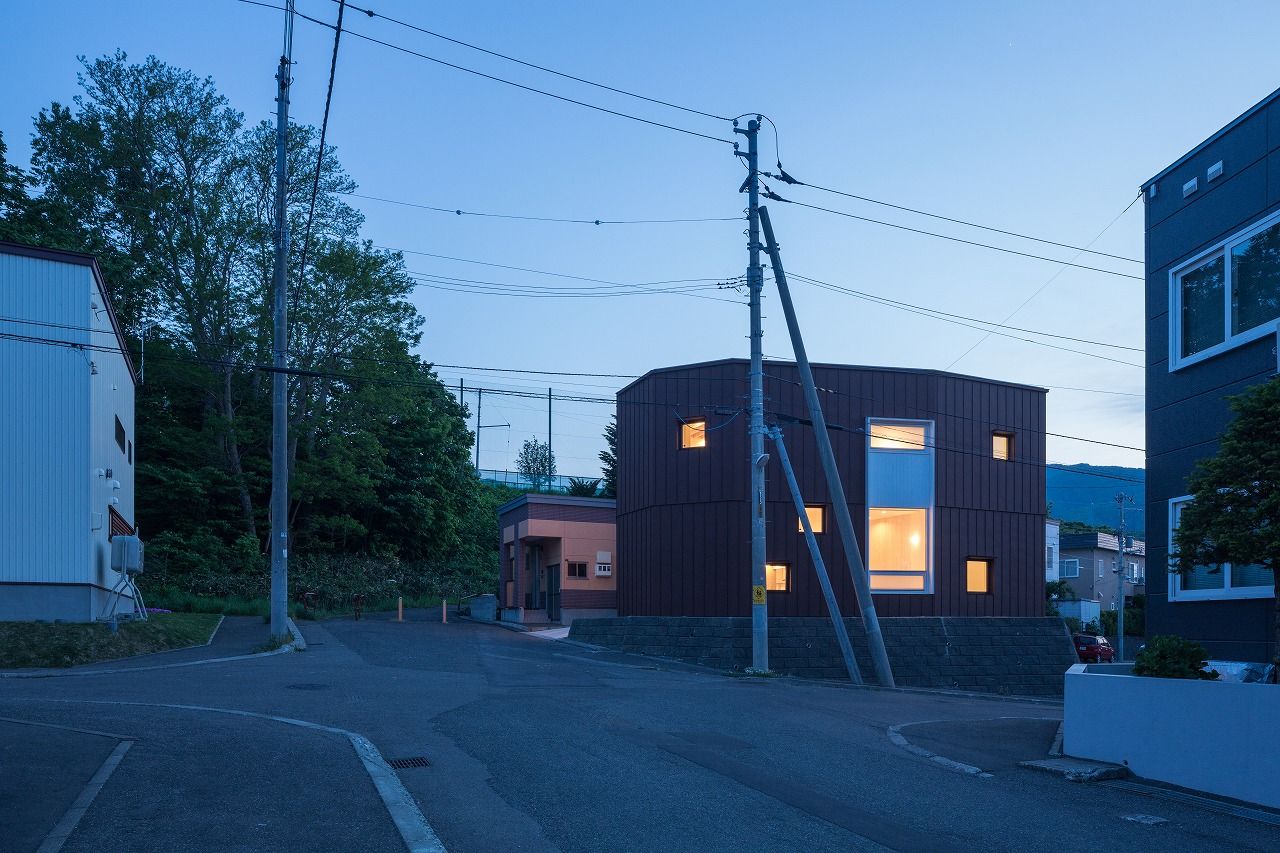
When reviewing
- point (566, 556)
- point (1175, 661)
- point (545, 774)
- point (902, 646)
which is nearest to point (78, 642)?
point (545, 774)

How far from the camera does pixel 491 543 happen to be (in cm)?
6538

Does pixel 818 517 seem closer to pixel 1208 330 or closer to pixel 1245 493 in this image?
pixel 1208 330

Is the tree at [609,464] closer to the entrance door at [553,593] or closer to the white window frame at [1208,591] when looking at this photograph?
the entrance door at [553,593]

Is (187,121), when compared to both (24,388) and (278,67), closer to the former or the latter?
(278,67)

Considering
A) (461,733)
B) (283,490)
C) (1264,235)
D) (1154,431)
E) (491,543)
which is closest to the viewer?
(461,733)

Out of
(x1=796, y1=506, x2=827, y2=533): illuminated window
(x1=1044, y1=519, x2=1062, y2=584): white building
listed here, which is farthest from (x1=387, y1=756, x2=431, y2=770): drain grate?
(x1=1044, y1=519, x2=1062, y2=584): white building

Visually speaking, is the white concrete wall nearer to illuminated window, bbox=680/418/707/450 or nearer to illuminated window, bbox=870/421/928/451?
illuminated window, bbox=680/418/707/450

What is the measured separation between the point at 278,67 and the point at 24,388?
8.95m

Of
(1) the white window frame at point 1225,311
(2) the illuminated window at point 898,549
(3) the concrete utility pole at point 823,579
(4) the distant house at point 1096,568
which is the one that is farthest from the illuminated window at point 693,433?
(4) the distant house at point 1096,568

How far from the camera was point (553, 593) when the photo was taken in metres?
40.8

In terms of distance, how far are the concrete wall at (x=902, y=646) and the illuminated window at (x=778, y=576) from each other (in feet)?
A: 3.31

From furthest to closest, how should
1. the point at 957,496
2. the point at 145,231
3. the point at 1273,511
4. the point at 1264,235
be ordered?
the point at 145,231 < the point at 957,496 < the point at 1264,235 < the point at 1273,511

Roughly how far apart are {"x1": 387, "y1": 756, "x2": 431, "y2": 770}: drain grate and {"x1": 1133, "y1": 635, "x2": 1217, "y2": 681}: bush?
693cm

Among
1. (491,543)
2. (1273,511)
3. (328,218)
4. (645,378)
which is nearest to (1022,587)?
(645,378)
